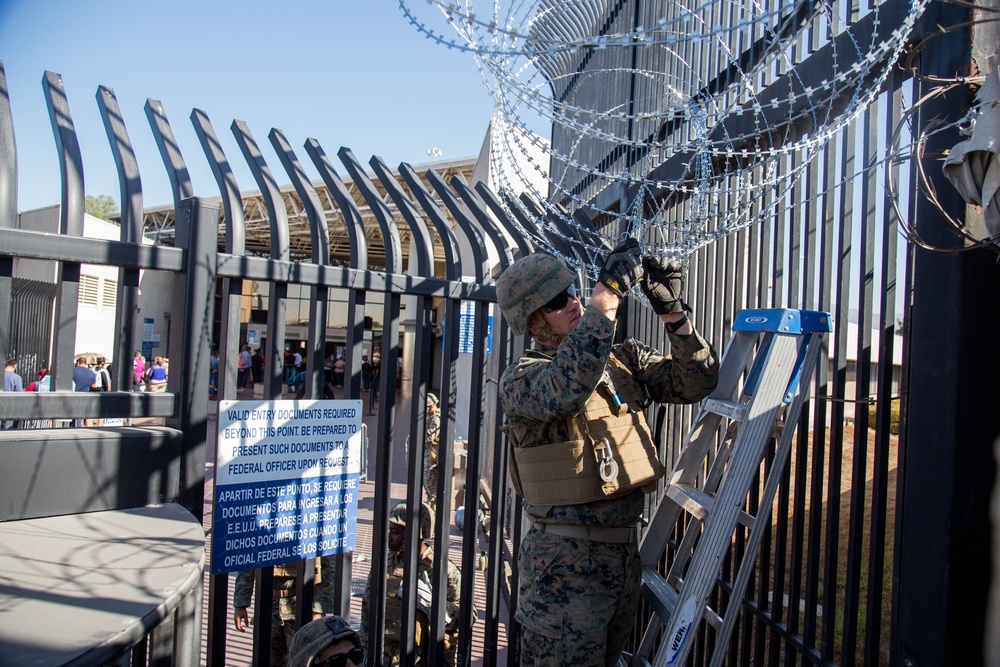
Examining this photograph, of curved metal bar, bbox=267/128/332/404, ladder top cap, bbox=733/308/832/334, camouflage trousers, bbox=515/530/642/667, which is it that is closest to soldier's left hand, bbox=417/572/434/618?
curved metal bar, bbox=267/128/332/404

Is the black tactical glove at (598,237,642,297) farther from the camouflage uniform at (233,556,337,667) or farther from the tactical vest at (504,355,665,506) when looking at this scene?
the camouflage uniform at (233,556,337,667)

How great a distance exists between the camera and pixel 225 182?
2574mm

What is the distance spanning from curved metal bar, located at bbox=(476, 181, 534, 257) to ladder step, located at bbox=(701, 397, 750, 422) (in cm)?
107

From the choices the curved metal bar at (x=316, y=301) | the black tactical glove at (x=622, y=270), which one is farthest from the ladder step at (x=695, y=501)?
the curved metal bar at (x=316, y=301)

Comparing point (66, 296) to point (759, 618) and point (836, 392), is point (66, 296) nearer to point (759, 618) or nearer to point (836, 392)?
point (836, 392)

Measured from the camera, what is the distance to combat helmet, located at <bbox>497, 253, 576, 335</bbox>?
2.45 meters

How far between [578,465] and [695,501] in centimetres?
41

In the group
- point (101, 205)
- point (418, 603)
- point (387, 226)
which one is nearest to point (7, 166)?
point (387, 226)

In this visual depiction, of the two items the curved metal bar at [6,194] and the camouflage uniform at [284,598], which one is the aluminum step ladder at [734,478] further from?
the curved metal bar at [6,194]

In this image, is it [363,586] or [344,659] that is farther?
[363,586]

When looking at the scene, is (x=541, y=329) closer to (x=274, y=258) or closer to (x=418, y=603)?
(x=274, y=258)

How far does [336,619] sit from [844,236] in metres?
2.20

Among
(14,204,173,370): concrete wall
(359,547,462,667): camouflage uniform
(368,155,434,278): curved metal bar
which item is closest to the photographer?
(368,155,434,278): curved metal bar

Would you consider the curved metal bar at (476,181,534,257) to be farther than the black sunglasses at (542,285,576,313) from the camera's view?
Yes
